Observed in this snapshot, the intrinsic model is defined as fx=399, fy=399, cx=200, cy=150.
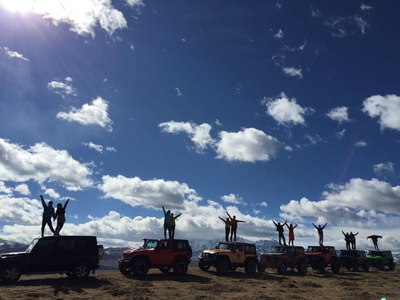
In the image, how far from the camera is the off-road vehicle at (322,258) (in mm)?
31906

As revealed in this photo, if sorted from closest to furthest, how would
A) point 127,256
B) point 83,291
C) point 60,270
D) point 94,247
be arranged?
point 83,291 < point 60,270 < point 94,247 < point 127,256

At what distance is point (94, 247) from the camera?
20.8 m

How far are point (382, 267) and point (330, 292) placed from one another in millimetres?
22787

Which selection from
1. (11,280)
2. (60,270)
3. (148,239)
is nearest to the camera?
(11,280)

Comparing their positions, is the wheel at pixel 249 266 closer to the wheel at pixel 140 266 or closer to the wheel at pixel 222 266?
the wheel at pixel 222 266

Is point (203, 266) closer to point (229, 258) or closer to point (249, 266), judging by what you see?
point (229, 258)

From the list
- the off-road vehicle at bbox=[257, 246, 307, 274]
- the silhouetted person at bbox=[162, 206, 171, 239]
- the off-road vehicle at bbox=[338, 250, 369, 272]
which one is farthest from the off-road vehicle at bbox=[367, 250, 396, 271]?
the silhouetted person at bbox=[162, 206, 171, 239]

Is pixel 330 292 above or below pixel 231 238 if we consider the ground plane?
below

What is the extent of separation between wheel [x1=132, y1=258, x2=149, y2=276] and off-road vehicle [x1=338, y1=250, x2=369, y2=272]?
68.1ft

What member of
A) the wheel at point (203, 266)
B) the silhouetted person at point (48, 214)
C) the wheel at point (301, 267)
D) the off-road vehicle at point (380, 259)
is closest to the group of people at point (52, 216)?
the silhouetted person at point (48, 214)

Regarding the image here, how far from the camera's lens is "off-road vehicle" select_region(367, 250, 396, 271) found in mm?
39531


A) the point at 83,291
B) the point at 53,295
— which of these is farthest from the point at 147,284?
the point at 53,295

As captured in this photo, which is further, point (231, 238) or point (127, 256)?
point (231, 238)

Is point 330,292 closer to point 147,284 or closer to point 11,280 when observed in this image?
point 147,284
